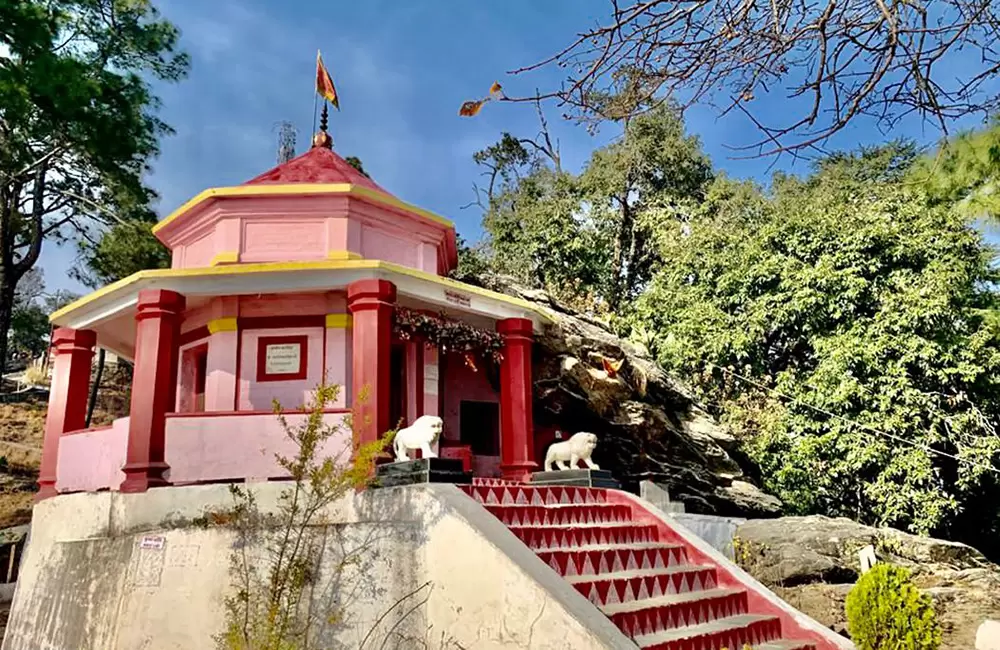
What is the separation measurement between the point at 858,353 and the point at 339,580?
37.3 ft

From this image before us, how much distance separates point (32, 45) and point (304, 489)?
1037 centimetres

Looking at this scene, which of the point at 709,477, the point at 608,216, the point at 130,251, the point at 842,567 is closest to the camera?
the point at 842,567

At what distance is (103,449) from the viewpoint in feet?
28.7

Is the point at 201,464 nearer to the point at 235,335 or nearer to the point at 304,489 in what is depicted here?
the point at 304,489

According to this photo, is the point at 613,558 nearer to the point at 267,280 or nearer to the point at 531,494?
the point at 531,494

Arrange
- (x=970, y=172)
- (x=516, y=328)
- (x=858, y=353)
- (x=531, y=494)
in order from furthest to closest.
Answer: (x=858, y=353), (x=516, y=328), (x=531, y=494), (x=970, y=172)

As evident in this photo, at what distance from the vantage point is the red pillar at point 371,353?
25.6 ft

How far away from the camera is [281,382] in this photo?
10.0 m

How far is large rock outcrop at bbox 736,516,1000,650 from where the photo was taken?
9.02 metres

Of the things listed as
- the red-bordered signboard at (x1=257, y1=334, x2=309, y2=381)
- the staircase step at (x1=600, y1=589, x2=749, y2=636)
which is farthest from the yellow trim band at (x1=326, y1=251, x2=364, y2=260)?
the staircase step at (x1=600, y1=589, x2=749, y2=636)

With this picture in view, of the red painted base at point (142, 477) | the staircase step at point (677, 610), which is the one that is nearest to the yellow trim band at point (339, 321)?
the red painted base at point (142, 477)

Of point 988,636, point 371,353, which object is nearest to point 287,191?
point 371,353

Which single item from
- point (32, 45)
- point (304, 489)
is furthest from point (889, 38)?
point (32, 45)

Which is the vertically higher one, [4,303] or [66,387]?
[4,303]
